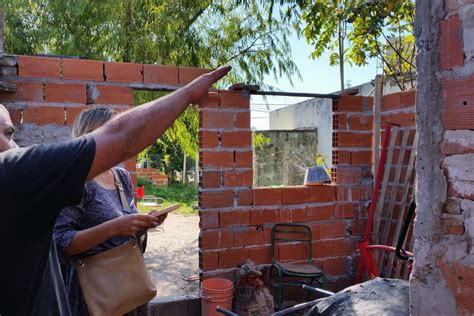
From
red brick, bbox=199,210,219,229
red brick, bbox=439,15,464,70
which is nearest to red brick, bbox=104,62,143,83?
red brick, bbox=199,210,219,229

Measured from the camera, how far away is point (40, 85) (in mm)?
2969

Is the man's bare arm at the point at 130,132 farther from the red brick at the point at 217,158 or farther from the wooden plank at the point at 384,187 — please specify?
the wooden plank at the point at 384,187

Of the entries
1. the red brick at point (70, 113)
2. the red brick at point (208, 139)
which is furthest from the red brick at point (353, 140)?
the red brick at point (70, 113)

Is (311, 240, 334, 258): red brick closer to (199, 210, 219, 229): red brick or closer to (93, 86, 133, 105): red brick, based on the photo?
(199, 210, 219, 229): red brick

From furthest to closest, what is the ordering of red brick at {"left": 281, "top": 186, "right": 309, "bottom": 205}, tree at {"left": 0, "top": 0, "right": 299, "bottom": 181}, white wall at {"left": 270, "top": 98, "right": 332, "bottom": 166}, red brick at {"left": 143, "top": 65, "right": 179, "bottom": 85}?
white wall at {"left": 270, "top": 98, "right": 332, "bottom": 166} < tree at {"left": 0, "top": 0, "right": 299, "bottom": 181} < red brick at {"left": 281, "top": 186, "right": 309, "bottom": 205} < red brick at {"left": 143, "top": 65, "right": 179, "bottom": 85}

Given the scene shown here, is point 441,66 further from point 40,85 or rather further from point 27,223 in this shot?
point 40,85

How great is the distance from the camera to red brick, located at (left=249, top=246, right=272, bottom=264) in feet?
11.8

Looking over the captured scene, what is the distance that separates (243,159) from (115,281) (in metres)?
1.87

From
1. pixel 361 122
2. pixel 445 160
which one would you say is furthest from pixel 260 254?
pixel 445 160

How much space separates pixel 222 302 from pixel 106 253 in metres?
1.59

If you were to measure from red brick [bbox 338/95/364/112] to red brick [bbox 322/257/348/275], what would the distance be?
1.42m

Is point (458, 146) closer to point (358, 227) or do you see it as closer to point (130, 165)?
point (130, 165)

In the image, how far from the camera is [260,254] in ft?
11.9

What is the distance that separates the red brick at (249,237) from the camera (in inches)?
138
